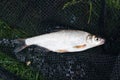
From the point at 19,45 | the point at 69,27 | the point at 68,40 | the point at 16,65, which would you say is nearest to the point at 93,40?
the point at 68,40

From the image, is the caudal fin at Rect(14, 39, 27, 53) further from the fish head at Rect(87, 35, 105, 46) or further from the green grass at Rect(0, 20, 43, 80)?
the fish head at Rect(87, 35, 105, 46)

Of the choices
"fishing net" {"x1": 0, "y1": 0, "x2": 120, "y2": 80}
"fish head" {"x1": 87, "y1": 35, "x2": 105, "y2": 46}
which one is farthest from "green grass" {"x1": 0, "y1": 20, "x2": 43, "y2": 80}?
A: "fish head" {"x1": 87, "y1": 35, "x2": 105, "y2": 46}

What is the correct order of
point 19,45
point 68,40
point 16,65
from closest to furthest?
1. point 68,40
2. point 19,45
3. point 16,65

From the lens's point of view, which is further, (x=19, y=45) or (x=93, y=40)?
(x=19, y=45)

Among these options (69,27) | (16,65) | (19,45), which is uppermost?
(69,27)

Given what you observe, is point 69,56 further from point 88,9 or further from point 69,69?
point 88,9

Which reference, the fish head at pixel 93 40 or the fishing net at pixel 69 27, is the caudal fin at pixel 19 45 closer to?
the fishing net at pixel 69 27

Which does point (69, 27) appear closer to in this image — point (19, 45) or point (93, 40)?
point (93, 40)
